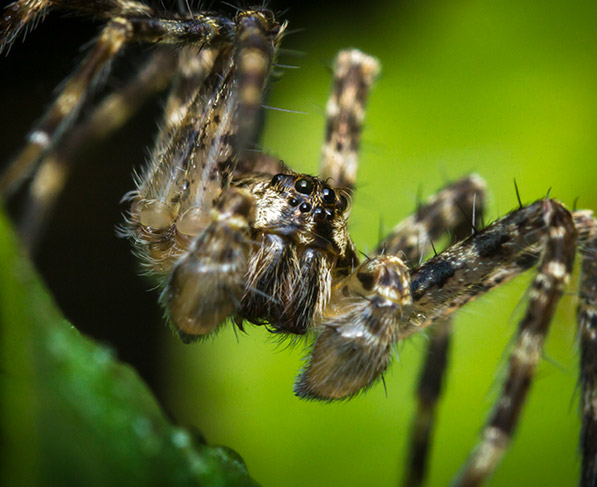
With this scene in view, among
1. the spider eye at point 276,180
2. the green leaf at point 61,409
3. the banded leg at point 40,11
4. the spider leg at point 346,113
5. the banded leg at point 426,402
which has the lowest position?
the green leaf at point 61,409

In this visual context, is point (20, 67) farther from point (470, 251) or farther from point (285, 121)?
point (470, 251)

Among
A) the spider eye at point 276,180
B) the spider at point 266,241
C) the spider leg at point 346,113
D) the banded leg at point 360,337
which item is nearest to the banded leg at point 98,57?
the spider at point 266,241

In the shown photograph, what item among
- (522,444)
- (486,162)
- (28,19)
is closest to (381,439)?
(522,444)

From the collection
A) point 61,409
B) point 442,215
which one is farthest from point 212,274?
point 442,215

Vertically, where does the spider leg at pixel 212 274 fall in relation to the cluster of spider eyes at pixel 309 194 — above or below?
below

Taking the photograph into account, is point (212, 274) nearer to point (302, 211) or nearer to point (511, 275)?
point (302, 211)

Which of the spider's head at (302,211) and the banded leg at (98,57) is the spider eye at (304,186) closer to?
the spider's head at (302,211)
